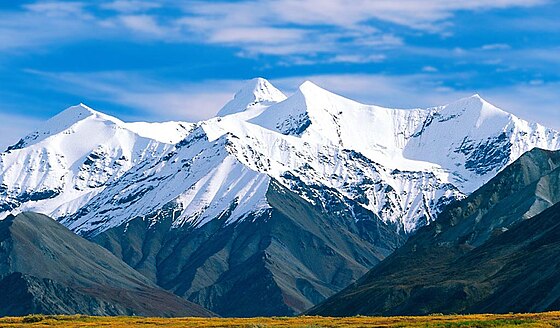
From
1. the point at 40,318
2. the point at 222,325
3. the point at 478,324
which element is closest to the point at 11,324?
the point at 40,318

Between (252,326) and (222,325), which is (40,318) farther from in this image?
(252,326)

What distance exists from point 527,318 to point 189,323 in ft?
155

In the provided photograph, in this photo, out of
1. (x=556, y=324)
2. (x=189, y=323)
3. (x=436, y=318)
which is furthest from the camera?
(x=189, y=323)

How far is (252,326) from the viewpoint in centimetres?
13638

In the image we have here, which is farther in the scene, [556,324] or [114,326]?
[114,326]

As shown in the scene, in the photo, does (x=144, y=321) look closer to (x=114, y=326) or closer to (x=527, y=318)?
(x=114, y=326)

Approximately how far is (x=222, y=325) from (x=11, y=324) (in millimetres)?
26865

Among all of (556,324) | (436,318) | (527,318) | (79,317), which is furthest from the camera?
(79,317)

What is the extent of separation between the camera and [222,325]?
148 m

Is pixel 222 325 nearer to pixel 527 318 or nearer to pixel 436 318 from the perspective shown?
pixel 436 318

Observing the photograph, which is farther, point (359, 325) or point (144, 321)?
point (144, 321)

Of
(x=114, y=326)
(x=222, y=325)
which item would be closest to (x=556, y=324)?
(x=222, y=325)

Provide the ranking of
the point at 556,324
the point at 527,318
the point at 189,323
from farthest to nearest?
the point at 189,323 < the point at 527,318 < the point at 556,324

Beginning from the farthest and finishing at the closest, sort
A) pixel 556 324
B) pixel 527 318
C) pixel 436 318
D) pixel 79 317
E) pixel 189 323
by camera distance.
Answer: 1. pixel 79 317
2. pixel 189 323
3. pixel 436 318
4. pixel 527 318
5. pixel 556 324
